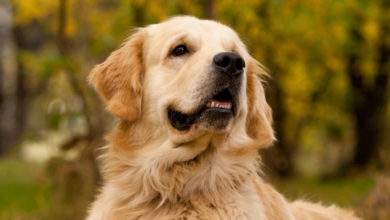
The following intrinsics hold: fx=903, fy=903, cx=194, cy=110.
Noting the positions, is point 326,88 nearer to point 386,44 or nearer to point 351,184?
point 386,44

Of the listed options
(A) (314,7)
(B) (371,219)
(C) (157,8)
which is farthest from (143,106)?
(A) (314,7)

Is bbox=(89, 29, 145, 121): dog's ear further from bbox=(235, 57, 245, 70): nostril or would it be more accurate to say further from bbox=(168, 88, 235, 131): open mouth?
bbox=(235, 57, 245, 70): nostril

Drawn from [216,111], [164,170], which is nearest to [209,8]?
[164,170]

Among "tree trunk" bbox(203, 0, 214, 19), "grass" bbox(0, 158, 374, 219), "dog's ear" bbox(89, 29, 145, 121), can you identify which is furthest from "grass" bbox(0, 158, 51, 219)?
"dog's ear" bbox(89, 29, 145, 121)

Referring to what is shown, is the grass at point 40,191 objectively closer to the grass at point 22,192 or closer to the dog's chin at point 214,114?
the grass at point 22,192

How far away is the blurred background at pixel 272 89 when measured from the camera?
9.98 m

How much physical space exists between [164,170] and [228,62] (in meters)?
0.81

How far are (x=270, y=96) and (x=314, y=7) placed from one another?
14.5 feet

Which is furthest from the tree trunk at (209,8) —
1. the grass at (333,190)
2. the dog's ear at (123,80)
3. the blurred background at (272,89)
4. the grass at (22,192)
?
the dog's ear at (123,80)

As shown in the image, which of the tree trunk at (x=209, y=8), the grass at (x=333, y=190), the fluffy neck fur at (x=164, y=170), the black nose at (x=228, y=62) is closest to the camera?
the black nose at (x=228, y=62)

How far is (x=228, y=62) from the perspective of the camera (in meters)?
5.17

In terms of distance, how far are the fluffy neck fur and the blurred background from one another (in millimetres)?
3058

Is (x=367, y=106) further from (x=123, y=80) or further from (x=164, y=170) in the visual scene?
(x=164, y=170)

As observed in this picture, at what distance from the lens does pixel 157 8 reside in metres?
13.4
